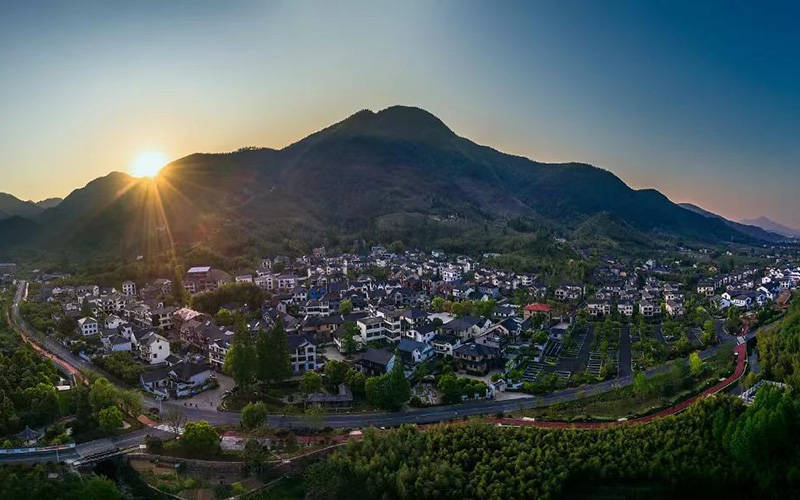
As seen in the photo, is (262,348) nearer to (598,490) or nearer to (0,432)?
(0,432)

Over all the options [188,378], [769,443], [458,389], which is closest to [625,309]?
[458,389]

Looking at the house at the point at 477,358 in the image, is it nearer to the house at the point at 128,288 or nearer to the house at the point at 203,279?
the house at the point at 203,279

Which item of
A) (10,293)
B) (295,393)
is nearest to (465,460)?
(295,393)

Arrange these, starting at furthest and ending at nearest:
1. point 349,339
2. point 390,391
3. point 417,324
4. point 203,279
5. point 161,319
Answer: point 203,279 → point 161,319 → point 417,324 → point 349,339 → point 390,391

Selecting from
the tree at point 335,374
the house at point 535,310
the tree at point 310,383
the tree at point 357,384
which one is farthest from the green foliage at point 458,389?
the house at point 535,310

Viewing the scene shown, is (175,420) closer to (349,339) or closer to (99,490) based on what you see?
(99,490)

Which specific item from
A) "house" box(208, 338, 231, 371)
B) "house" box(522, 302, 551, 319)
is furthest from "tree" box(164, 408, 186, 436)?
"house" box(522, 302, 551, 319)
